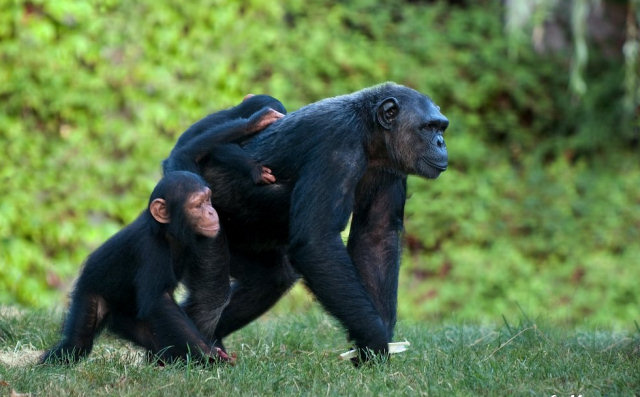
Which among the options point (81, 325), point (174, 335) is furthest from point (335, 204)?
point (81, 325)

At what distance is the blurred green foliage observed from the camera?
9938mm

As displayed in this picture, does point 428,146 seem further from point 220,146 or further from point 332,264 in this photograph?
point 220,146

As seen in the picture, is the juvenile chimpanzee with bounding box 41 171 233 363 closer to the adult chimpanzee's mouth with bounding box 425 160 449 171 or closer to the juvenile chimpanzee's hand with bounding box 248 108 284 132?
the juvenile chimpanzee's hand with bounding box 248 108 284 132

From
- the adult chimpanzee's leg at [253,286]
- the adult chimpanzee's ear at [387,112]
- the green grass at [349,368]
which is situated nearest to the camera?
the green grass at [349,368]

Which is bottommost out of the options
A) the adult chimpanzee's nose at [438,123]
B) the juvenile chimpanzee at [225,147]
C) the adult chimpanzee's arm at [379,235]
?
the adult chimpanzee's arm at [379,235]

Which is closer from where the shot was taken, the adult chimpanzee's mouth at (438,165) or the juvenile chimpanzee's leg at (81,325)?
the juvenile chimpanzee's leg at (81,325)

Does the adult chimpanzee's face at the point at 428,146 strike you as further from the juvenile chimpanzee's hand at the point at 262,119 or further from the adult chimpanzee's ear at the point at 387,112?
the juvenile chimpanzee's hand at the point at 262,119

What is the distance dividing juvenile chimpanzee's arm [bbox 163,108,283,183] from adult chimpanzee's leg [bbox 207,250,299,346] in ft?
2.22

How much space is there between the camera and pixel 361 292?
5.25 m

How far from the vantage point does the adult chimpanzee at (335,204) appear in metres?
5.23

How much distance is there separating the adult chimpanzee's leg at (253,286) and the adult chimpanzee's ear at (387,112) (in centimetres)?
116

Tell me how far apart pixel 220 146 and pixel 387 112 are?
1064mm

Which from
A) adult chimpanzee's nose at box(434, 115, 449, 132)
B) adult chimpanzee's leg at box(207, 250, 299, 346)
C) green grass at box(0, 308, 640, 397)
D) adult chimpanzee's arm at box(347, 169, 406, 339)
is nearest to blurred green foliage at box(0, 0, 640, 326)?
green grass at box(0, 308, 640, 397)

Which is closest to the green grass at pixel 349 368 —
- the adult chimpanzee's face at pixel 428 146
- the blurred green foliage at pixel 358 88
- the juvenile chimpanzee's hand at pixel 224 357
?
the juvenile chimpanzee's hand at pixel 224 357
